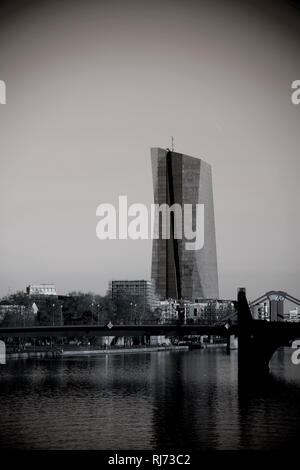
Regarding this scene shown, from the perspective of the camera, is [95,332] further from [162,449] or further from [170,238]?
[170,238]

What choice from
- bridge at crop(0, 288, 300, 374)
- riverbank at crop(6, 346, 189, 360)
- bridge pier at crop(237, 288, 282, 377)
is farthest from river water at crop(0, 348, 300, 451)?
riverbank at crop(6, 346, 189, 360)

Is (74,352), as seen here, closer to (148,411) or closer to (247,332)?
(247,332)

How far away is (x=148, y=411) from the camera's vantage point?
1710 inches

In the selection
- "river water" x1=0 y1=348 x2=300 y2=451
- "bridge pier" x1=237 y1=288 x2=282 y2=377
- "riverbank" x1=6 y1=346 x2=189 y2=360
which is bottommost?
"riverbank" x1=6 y1=346 x2=189 y2=360

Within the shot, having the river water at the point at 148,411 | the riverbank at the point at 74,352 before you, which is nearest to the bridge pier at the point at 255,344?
the river water at the point at 148,411

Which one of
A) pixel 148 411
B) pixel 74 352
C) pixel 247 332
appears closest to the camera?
pixel 148 411

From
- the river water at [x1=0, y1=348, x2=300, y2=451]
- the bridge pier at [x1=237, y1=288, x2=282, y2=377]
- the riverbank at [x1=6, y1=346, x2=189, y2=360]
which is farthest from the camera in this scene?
the riverbank at [x1=6, y1=346, x2=189, y2=360]

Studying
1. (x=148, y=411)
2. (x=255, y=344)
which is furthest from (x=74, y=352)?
(x=148, y=411)

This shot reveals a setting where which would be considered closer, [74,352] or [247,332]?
[247,332]

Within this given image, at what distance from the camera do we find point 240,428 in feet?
123

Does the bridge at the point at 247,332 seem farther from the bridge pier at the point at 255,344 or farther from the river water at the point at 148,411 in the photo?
the river water at the point at 148,411

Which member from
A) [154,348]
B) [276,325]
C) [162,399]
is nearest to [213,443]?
[162,399]

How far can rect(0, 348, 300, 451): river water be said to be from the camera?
3450cm

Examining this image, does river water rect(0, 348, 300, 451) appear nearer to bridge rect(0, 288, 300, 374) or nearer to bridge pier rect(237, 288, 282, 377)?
bridge pier rect(237, 288, 282, 377)
